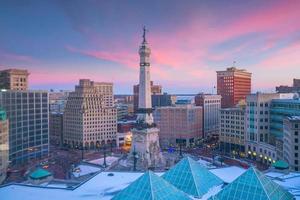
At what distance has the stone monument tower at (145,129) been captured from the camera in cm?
9319

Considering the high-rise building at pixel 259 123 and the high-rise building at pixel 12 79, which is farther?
the high-rise building at pixel 12 79

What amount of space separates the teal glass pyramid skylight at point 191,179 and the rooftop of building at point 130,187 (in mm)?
196

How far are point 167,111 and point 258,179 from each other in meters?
106

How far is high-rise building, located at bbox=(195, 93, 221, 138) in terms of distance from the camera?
529 feet

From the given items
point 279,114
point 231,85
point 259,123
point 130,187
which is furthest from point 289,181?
point 231,85

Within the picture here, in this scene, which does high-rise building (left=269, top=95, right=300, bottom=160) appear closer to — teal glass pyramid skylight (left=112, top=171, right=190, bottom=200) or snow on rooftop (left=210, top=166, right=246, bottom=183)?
snow on rooftop (left=210, top=166, right=246, bottom=183)

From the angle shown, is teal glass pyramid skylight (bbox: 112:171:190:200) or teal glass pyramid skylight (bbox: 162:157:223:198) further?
teal glass pyramid skylight (bbox: 162:157:223:198)

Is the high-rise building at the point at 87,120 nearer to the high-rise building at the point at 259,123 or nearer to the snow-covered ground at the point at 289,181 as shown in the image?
the high-rise building at the point at 259,123

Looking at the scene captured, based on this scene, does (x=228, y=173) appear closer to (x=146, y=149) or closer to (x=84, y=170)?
(x=146, y=149)

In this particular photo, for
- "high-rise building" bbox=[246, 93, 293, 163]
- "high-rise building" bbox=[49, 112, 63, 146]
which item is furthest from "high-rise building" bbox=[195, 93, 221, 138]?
"high-rise building" bbox=[49, 112, 63, 146]

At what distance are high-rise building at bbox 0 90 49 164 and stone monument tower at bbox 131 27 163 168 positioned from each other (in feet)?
124

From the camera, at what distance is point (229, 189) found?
136ft

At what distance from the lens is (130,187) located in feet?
131

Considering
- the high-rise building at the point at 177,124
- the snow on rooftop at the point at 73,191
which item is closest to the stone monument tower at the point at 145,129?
the snow on rooftop at the point at 73,191
